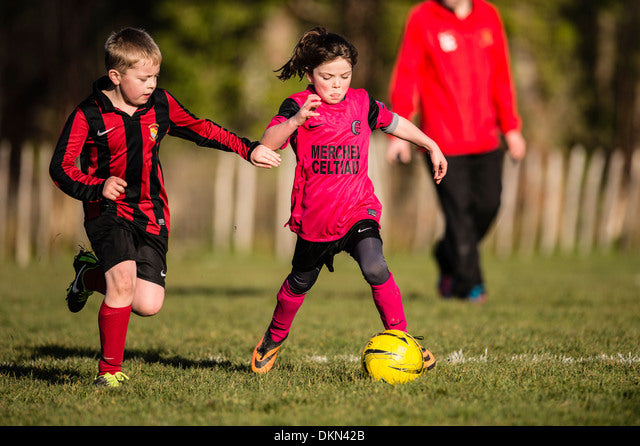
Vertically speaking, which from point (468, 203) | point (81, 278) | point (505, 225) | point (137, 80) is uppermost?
point (137, 80)

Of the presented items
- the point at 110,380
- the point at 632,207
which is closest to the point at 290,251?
the point at 632,207

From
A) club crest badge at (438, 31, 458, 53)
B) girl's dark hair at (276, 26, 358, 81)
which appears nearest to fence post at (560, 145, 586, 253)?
club crest badge at (438, 31, 458, 53)

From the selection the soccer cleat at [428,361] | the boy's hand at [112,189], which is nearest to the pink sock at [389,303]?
the soccer cleat at [428,361]

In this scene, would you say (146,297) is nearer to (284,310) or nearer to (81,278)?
(81,278)

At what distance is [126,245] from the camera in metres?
4.97

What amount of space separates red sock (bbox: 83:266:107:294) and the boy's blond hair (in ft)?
4.38

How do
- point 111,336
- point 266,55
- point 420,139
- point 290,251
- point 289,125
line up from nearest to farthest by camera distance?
point 289,125
point 111,336
point 420,139
point 290,251
point 266,55

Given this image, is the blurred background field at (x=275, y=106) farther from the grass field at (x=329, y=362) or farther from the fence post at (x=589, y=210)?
the grass field at (x=329, y=362)

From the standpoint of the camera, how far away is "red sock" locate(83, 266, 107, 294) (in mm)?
5438

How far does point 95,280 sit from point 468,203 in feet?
13.3

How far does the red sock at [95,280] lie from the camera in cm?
544

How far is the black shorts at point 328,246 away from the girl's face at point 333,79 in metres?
0.77
